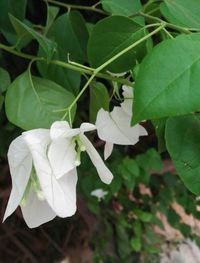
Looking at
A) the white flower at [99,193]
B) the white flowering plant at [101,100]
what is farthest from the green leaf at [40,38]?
the white flower at [99,193]

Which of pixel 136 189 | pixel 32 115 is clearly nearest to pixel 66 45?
pixel 32 115

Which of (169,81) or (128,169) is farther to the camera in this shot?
(128,169)

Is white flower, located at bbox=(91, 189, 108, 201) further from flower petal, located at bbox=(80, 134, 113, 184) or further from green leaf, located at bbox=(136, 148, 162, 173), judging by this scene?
flower petal, located at bbox=(80, 134, 113, 184)

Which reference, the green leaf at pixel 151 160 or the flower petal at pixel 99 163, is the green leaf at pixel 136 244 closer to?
the green leaf at pixel 151 160

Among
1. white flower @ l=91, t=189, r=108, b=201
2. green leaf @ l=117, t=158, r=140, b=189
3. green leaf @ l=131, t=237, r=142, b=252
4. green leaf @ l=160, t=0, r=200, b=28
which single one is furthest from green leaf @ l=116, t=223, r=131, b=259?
A: green leaf @ l=160, t=0, r=200, b=28

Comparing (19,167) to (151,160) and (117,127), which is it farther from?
(151,160)

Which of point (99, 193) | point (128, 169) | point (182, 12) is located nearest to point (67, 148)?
point (182, 12)

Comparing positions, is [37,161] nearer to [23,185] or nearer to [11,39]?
[23,185]
